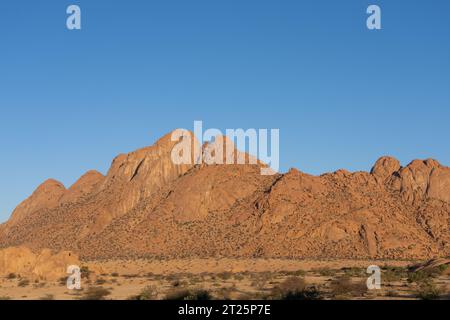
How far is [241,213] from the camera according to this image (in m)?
92.7

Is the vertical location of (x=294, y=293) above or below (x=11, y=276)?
above

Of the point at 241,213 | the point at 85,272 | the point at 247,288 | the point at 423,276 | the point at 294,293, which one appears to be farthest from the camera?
the point at 241,213

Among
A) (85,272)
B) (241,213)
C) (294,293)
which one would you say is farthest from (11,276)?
(241,213)

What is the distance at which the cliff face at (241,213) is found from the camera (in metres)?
84.0

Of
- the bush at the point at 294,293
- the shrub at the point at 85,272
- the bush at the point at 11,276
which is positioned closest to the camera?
the bush at the point at 294,293

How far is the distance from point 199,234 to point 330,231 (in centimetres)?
2003

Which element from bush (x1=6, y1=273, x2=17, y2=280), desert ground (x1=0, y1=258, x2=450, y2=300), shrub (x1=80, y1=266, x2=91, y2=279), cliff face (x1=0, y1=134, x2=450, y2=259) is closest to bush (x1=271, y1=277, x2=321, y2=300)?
desert ground (x1=0, y1=258, x2=450, y2=300)

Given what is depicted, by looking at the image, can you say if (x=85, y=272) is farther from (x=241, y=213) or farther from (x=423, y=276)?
(x=241, y=213)

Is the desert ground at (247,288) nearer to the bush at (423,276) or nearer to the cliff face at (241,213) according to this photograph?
the bush at (423,276)

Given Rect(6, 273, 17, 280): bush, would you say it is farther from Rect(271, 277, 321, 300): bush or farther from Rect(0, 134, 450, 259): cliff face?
Rect(0, 134, 450, 259): cliff face

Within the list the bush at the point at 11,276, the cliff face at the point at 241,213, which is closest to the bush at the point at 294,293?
the bush at the point at 11,276
